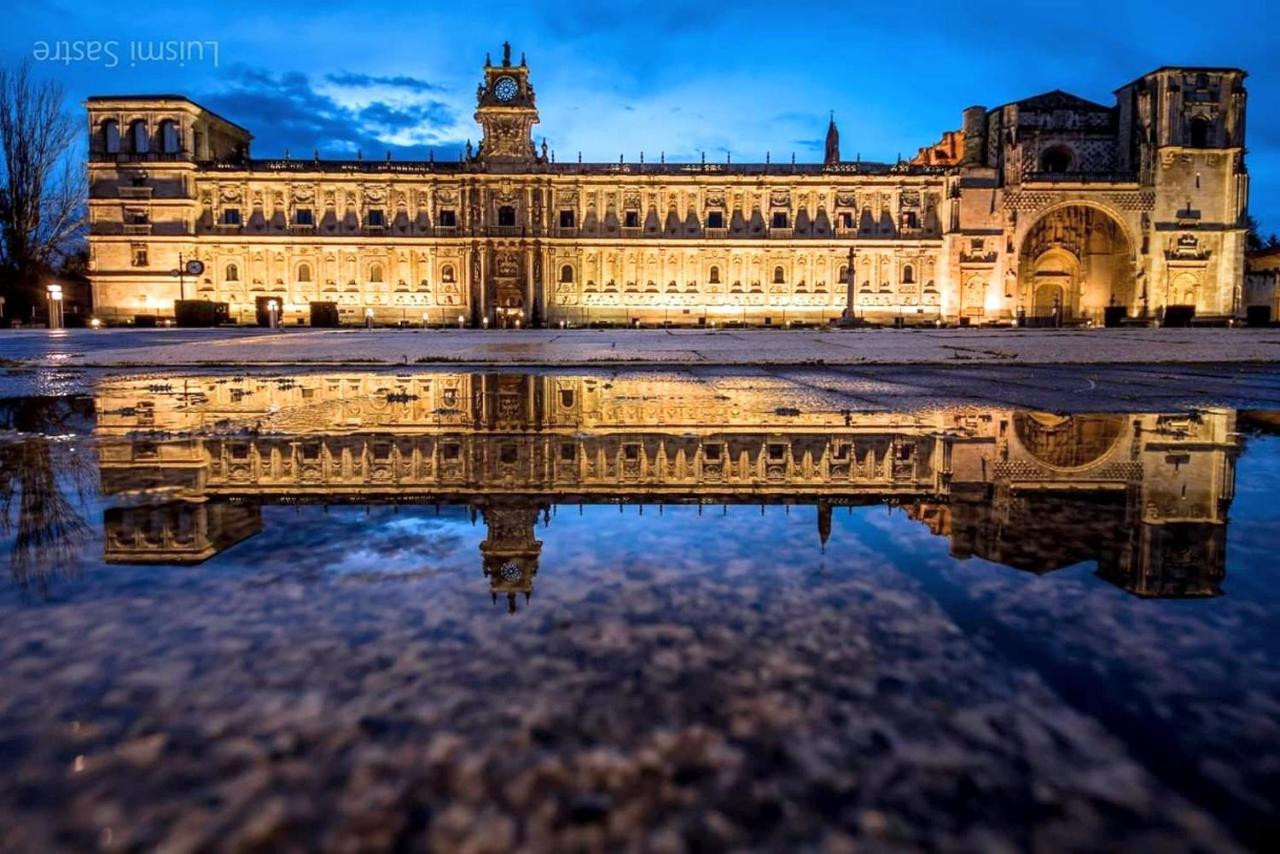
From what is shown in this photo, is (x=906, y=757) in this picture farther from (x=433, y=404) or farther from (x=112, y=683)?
(x=433, y=404)

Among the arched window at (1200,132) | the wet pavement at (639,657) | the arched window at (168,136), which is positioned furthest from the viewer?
the arched window at (168,136)

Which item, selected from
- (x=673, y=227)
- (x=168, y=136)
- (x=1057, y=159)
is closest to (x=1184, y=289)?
(x=1057, y=159)

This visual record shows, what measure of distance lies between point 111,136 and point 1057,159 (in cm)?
5432

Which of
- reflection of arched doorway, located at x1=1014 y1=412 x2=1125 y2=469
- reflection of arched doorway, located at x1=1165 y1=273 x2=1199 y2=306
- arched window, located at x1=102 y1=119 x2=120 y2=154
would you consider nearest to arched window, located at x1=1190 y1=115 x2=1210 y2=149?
reflection of arched doorway, located at x1=1165 y1=273 x2=1199 y2=306

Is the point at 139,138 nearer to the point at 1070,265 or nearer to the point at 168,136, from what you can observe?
the point at 168,136

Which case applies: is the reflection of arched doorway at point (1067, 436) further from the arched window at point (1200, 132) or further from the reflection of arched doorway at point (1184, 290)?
the arched window at point (1200, 132)

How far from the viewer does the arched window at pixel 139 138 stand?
4697cm

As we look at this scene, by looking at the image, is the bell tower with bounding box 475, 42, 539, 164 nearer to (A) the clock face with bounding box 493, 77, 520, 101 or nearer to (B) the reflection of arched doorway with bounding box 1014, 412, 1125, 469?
(A) the clock face with bounding box 493, 77, 520, 101

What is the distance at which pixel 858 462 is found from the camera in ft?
10.3

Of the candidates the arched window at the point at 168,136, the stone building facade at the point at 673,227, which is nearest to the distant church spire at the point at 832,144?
the stone building facade at the point at 673,227

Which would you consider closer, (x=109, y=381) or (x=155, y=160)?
(x=109, y=381)

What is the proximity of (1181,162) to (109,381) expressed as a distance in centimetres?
5296

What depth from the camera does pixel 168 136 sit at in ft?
154

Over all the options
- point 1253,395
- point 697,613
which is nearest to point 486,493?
point 697,613
